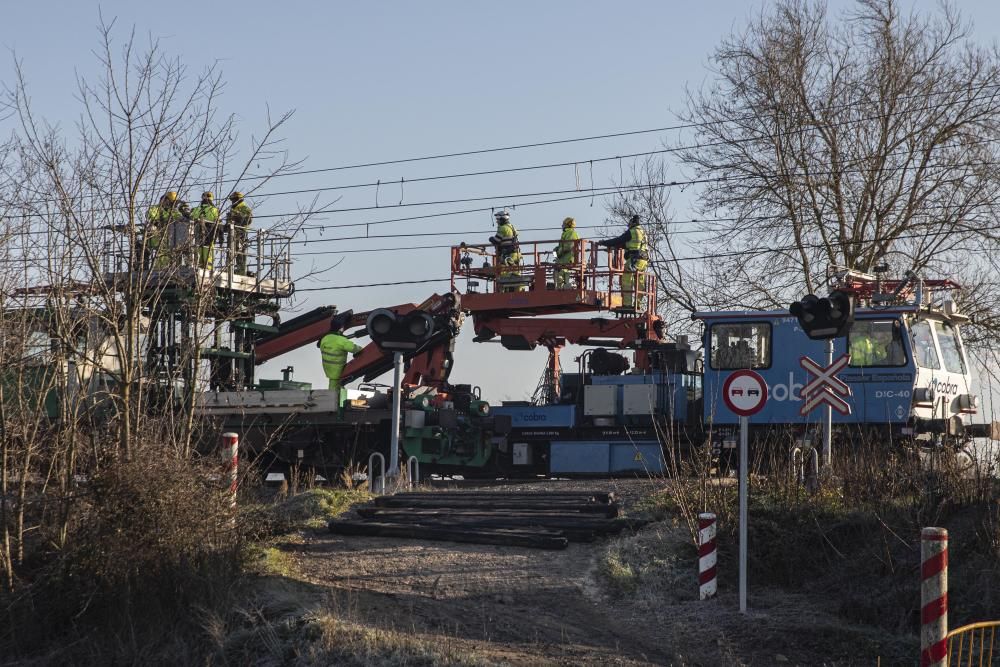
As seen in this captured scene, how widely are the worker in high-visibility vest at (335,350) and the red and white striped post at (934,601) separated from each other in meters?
15.3

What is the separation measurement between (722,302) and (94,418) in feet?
55.5

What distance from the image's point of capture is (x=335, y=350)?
75.0 ft

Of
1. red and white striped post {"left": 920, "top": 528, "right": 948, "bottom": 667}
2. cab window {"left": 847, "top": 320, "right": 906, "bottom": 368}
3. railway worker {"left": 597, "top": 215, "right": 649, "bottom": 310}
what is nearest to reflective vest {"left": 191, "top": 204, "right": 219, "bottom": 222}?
red and white striped post {"left": 920, "top": 528, "right": 948, "bottom": 667}

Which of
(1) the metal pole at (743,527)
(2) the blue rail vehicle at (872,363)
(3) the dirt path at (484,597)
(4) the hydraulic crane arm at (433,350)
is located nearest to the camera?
(3) the dirt path at (484,597)

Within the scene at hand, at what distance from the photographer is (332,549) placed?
13.9 metres

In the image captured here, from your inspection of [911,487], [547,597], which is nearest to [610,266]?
[911,487]

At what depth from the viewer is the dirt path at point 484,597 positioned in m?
10.4

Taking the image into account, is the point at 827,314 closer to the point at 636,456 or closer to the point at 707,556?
the point at 707,556

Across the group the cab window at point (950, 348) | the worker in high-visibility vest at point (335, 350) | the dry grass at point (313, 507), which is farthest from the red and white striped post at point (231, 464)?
the cab window at point (950, 348)

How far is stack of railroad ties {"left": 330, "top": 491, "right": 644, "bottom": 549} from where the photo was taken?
13.8 metres

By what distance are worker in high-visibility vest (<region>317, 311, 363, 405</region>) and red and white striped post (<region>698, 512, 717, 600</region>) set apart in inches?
455

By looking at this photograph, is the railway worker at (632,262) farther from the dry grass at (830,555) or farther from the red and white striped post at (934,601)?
the red and white striped post at (934,601)

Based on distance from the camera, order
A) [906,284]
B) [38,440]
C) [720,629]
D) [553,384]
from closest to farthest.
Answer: [720,629], [38,440], [906,284], [553,384]

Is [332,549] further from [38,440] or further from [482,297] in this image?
[482,297]
